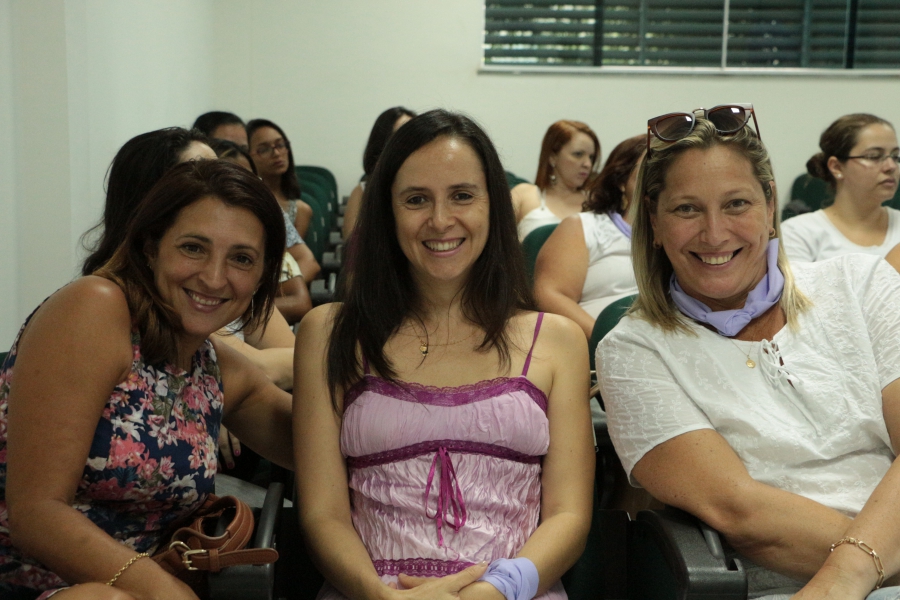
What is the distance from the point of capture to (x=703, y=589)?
133 cm

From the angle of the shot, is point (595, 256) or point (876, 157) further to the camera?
point (876, 157)

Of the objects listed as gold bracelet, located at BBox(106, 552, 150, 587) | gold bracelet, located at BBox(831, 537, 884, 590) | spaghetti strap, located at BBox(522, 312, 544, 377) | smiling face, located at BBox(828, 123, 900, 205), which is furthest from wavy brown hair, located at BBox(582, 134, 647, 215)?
gold bracelet, located at BBox(106, 552, 150, 587)

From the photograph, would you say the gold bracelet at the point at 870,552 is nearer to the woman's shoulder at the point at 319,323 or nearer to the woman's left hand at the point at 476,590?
the woman's left hand at the point at 476,590

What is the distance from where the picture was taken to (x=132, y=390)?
1.42 metres

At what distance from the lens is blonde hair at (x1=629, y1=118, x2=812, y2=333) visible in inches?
65.8

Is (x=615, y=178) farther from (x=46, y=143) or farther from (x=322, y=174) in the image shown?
(x=322, y=174)

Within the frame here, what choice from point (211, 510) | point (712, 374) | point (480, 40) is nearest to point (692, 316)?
point (712, 374)

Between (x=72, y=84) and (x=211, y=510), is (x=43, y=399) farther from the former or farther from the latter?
(x=72, y=84)

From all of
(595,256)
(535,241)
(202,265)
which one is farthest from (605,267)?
(202,265)

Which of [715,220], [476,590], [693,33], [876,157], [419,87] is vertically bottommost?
[476,590]

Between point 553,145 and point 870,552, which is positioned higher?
point 553,145

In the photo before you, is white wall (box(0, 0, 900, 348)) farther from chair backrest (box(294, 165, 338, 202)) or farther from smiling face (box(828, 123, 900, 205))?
smiling face (box(828, 123, 900, 205))

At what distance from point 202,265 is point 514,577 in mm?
738

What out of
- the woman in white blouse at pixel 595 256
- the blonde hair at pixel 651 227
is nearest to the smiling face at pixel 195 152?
the blonde hair at pixel 651 227
